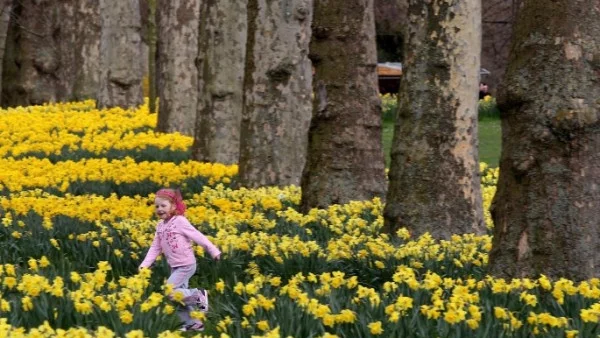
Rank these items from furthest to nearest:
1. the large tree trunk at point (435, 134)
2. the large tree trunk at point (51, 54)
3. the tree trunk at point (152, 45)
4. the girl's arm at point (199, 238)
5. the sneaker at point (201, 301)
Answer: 1. the large tree trunk at point (51, 54)
2. the tree trunk at point (152, 45)
3. the large tree trunk at point (435, 134)
4. the girl's arm at point (199, 238)
5. the sneaker at point (201, 301)

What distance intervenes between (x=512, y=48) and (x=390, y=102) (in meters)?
31.2

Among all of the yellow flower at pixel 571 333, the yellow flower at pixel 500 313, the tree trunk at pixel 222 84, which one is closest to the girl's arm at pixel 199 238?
the yellow flower at pixel 500 313

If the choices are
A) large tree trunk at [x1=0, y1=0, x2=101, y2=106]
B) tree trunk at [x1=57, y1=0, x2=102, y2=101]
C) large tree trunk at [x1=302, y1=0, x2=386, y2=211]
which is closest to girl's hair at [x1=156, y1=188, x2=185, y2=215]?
large tree trunk at [x1=302, y1=0, x2=386, y2=211]

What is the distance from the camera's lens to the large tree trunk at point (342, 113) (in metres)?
11.7

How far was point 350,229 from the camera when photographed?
10.1 metres

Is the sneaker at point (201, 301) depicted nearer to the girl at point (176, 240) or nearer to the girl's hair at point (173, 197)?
the girl at point (176, 240)

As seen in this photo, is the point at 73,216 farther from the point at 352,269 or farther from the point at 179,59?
the point at 179,59

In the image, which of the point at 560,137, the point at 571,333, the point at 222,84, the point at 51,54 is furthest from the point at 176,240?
the point at 51,54

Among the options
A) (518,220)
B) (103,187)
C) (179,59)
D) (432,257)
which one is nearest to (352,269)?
(432,257)

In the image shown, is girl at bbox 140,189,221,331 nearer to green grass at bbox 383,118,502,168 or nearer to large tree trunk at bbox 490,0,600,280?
large tree trunk at bbox 490,0,600,280

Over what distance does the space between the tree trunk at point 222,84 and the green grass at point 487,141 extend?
20.3 ft

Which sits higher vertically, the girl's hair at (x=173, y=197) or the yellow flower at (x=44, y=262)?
the girl's hair at (x=173, y=197)

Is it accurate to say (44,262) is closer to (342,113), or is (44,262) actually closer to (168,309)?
(168,309)

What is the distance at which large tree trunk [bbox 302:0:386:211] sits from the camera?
38.3ft
